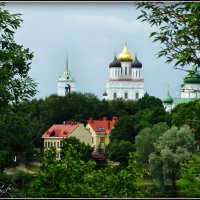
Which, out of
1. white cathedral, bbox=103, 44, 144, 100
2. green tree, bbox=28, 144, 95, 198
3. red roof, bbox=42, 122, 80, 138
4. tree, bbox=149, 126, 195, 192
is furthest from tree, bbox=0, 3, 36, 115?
white cathedral, bbox=103, 44, 144, 100

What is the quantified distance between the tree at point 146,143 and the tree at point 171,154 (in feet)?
3.72

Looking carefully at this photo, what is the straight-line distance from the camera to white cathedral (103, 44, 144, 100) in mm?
120438

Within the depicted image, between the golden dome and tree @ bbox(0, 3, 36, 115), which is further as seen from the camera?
the golden dome

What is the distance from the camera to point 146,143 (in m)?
56.9

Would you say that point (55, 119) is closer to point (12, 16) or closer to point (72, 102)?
point (72, 102)

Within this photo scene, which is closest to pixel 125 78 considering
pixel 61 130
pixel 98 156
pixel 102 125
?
pixel 102 125

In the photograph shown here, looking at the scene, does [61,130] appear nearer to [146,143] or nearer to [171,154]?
[146,143]

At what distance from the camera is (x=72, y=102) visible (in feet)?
274

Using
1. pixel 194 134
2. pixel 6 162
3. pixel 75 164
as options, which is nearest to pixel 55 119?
pixel 194 134

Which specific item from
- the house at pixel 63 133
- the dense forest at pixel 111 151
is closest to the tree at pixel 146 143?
the dense forest at pixel 111 151

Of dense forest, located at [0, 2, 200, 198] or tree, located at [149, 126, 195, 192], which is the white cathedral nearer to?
dense forest, located at [0, 2, 200, 198]

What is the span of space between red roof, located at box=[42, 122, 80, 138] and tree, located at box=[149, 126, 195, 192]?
21855mm

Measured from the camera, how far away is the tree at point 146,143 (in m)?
55.2

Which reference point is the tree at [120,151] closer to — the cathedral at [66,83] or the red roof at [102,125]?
the red roof at [102,125]
